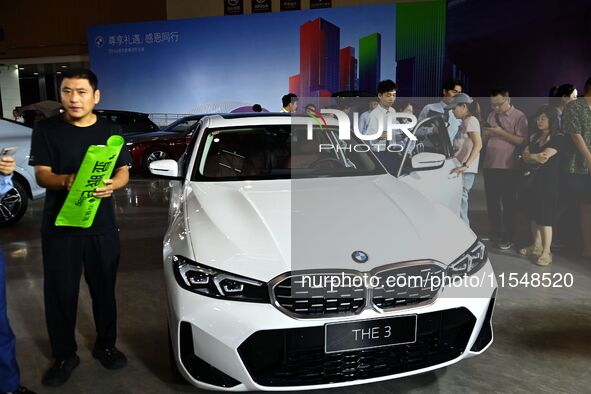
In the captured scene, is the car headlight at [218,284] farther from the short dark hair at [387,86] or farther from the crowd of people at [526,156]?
the short dark hair at [387,86]

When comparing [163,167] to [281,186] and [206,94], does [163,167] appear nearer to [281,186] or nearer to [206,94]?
[281,186]

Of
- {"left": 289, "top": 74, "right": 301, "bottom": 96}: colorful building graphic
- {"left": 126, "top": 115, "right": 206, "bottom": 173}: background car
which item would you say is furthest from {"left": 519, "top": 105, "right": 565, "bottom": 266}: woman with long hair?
{"left": 289, "top": 74, "right": 301, "bottom": 96}: colorful building graphic

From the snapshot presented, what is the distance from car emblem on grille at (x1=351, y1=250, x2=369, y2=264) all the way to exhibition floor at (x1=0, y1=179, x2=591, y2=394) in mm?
735

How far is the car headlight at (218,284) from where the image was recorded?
1896 mm

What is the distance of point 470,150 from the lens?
14.7 ft

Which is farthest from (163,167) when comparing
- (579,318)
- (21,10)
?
(21,10)

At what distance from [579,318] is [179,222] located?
253cm

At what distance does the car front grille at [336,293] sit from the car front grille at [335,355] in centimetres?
8

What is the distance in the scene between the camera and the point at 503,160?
4.62 metres

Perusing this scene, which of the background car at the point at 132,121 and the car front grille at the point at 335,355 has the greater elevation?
the background car at the point at 132,121

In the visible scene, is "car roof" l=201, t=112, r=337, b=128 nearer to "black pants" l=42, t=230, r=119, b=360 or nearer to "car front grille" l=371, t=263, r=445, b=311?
"black pants" l=42, t=230, r=119, b=360

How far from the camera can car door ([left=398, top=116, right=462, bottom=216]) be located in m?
3.79

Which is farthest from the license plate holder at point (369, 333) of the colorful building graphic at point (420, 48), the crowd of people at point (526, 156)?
the colorful building graphic at point (420, 48)

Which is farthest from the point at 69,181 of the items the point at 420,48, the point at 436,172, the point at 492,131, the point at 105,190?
the point at 420,48
